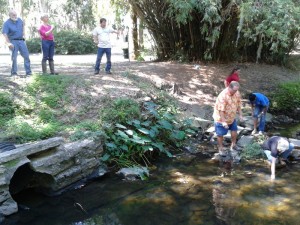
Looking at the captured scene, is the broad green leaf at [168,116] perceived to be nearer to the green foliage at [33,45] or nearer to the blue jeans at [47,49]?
the blue jeans at [47,49]

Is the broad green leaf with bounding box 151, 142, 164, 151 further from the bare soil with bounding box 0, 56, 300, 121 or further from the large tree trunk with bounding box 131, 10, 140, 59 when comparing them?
the large tree trunk with bounding box 131, 10, 140, 59

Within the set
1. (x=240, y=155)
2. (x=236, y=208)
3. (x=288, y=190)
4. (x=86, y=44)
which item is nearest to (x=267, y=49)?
(x=240, y=155)

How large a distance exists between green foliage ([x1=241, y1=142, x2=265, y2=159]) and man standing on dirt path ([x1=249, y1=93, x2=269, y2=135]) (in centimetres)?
91

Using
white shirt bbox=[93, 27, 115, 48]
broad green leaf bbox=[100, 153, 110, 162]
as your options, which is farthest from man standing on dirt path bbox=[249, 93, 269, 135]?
white shirt bbox=[93, 27, 115, 48]

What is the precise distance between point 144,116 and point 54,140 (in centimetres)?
257

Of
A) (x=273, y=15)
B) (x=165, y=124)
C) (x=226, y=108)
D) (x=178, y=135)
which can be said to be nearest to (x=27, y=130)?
(x=165, y=124)

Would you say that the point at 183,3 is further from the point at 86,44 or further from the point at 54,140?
the point at 86,44

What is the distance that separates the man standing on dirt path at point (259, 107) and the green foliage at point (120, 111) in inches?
108

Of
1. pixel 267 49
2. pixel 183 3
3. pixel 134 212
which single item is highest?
pixel 183 3

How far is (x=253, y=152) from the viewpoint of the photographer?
7812 millimetres

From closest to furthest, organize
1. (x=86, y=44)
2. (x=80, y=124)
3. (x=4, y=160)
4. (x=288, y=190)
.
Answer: (x=4, y=160) → (x=288, y=190) → (x=80, y=124) → (x=86, y=44)

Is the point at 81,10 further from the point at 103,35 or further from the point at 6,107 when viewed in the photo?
the point at 6,107

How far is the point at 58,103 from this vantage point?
8.13 m

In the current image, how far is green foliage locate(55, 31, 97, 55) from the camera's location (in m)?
22.8
